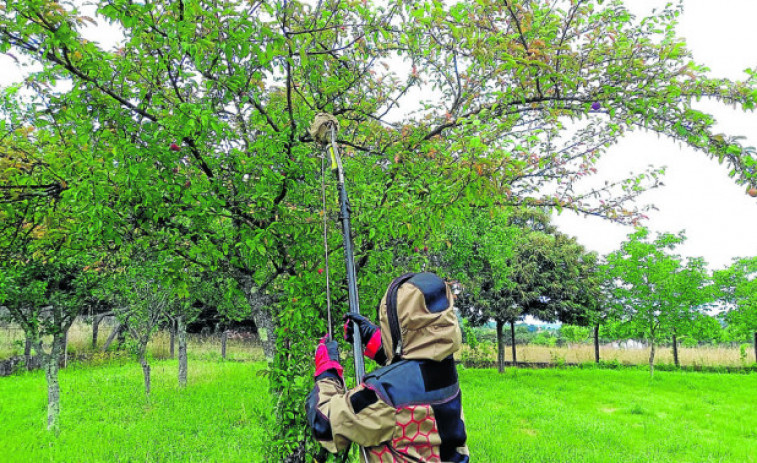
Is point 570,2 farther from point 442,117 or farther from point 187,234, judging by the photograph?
point 187,234

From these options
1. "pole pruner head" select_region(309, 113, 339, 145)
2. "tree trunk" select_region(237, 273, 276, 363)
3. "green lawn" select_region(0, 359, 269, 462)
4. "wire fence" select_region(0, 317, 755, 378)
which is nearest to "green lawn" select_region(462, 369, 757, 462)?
"wire fence" select_region(0, 317, 755, 378)

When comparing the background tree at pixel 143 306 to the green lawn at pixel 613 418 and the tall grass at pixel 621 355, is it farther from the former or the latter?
the tall grass at pixel 621 355

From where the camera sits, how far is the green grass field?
23.1 feet

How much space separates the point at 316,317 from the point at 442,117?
2167 millimetres

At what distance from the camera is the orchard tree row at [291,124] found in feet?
8.61

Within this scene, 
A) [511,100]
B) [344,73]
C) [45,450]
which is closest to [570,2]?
[511,100]

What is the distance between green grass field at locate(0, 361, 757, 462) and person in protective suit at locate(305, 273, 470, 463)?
61.8 inches

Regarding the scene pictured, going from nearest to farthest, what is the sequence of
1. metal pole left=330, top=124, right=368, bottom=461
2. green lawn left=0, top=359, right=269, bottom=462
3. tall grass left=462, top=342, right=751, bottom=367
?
metal pole left=330, top=124, right=368, bottom=461 < green lawn left=0, top=359, right=269, bottom=462 < tall grass left=462, top=342, right=751, bottom=367

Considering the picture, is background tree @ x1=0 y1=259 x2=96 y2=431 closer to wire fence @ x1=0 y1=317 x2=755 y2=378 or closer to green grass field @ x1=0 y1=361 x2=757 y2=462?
green grass field @ x1=0 y1=361 x2=757 y2=462

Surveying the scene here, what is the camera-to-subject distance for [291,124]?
3.22 meters

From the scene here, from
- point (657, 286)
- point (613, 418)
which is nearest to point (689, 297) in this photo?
point (657, 286)

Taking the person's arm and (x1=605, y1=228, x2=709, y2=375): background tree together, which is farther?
(x1=605, y1=228, x2=709, y2=375): background tree

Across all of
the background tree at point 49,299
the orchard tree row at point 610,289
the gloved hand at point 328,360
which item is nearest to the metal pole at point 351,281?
the gloved hand at point 328,360

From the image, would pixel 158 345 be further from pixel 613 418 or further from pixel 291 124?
pixel 291 124
